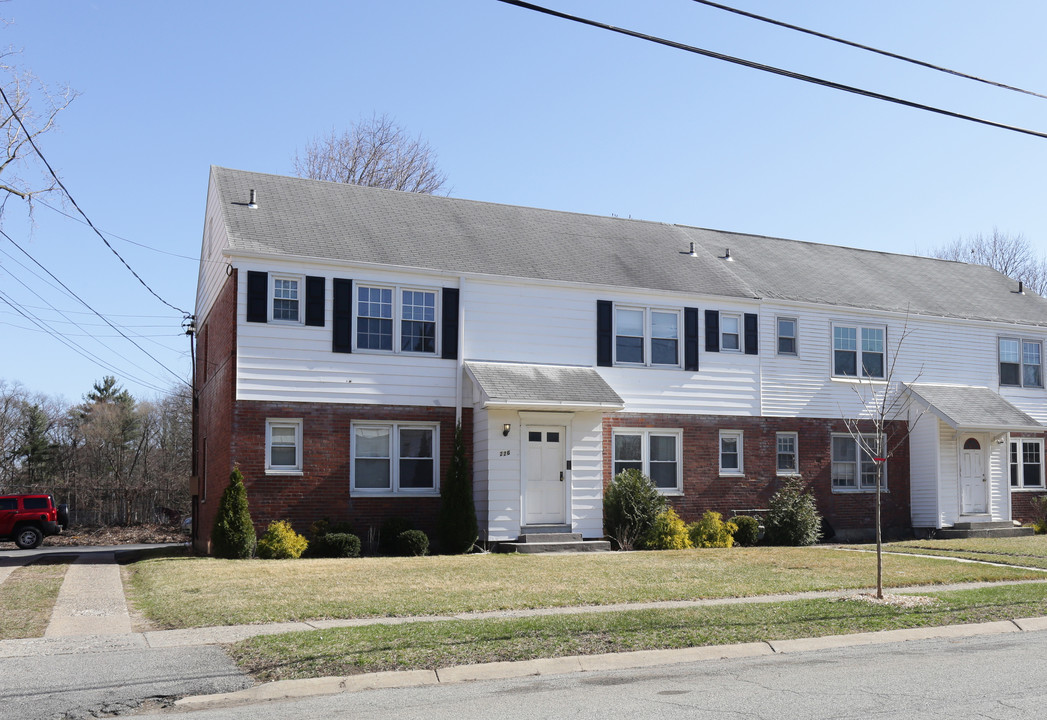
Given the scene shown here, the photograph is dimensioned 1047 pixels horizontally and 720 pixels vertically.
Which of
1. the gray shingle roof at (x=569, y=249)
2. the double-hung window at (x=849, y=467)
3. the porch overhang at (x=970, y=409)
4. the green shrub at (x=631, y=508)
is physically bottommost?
the green shrub at (x=631, y=508)

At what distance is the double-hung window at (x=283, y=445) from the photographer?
19.7 m

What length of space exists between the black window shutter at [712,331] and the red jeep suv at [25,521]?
1962cm

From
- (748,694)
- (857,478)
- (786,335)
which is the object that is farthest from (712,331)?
(748,694)

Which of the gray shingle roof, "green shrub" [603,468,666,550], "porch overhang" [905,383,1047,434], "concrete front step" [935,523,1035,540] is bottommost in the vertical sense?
"concrete front step" [935,523,1035,540]

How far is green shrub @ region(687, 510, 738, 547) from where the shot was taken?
871 inches

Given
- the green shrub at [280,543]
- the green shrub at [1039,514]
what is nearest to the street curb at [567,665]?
the green shrub at [280,543]

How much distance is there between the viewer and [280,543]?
19016 mm

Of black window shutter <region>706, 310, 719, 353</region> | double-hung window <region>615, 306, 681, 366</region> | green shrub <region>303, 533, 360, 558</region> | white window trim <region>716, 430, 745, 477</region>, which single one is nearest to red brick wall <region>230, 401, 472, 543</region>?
green shrub <region>303, 533, 360, 558</region>

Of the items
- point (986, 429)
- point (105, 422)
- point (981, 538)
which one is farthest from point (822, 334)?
point (105, 422)

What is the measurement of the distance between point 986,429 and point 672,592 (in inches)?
617

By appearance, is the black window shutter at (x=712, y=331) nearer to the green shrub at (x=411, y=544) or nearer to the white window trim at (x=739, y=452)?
the white window trim at (x=739, y=452)

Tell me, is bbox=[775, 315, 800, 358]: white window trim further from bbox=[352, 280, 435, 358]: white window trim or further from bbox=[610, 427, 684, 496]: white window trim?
bbox=[352, 280, 435, 358]: white window trim

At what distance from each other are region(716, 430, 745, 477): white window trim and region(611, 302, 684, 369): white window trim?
2.13 meters

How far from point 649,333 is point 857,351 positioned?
6.48 metres
